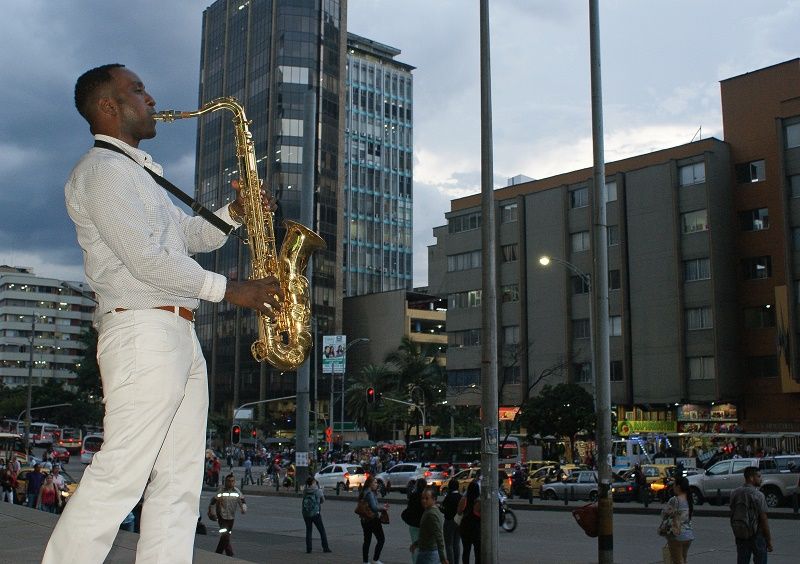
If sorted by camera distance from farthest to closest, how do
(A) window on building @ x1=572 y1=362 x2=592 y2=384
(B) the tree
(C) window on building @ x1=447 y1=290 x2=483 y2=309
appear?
(C) window on building @ x1=447 y1=290 x2=483 y2=309 < (A) window on building @ x1=572 y1=362 x2=592 y2=384 < (B) the tree

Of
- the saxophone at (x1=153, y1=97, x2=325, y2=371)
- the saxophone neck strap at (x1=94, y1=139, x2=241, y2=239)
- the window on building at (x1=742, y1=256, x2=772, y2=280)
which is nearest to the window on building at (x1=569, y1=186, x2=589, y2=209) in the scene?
the window on building at (x1=742, y1=256, x2=772, y2=280)

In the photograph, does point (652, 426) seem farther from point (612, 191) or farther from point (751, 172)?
point (751, 172)

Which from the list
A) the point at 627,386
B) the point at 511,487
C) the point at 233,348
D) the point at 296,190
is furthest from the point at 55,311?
the point at 511,487

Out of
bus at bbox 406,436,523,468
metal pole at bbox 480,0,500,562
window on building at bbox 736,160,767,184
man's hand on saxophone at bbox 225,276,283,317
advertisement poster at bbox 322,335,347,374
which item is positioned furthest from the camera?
window on building at bbox 736,160,767,184

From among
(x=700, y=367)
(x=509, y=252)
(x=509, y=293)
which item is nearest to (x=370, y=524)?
(x=700, y=367)

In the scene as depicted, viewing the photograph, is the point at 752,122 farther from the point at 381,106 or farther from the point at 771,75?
the point at 381,106

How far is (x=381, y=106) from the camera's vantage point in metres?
129

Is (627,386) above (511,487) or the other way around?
above

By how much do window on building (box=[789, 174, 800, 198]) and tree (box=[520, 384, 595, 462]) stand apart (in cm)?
1724

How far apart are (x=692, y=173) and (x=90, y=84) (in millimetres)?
57014

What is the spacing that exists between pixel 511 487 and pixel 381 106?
98127mm

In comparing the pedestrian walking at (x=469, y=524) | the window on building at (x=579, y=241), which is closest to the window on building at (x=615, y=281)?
the window on building at (x=579, y=241)

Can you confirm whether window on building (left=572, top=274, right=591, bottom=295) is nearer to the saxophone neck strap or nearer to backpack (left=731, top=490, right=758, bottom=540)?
backpack (left=731, top=490, right=758, bottom=540)

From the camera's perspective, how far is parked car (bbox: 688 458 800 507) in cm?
2780
